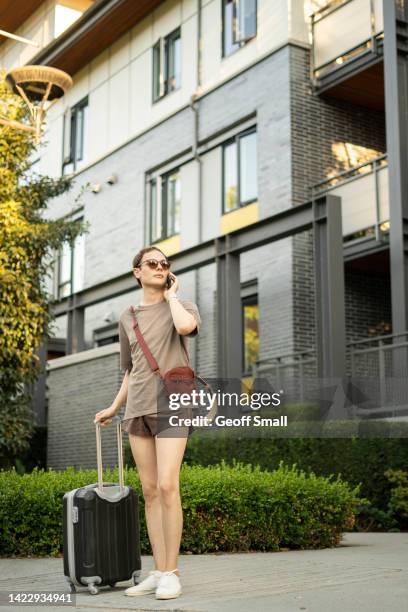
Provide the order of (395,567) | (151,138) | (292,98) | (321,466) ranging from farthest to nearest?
(151,138) → (292,98) → (321,466) → (395,567)

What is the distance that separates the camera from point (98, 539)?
5562 millimetres

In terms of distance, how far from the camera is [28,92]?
10.7 meters

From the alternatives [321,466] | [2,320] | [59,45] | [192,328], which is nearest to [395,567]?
[192,328]

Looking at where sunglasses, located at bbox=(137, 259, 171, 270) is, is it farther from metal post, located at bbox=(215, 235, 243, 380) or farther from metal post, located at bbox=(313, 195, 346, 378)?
metal post, located at bbox=(215, 235, 243, 380)

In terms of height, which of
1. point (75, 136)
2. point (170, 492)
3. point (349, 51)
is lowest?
point (170, 492)

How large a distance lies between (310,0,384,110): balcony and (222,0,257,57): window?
161 cm

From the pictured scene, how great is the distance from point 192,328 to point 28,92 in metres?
6.31

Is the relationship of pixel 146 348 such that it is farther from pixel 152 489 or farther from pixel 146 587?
pixel 146 587


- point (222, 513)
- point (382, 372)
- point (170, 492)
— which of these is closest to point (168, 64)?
point (382, 372)

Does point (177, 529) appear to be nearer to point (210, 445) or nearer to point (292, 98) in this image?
point (210, 445)

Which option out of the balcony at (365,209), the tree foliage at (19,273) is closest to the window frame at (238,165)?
the balcony at (365,209)

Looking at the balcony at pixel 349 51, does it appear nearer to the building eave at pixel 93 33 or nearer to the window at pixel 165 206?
the window at pixel 165 206

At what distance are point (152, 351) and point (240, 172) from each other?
1393cm

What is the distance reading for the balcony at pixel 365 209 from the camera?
606 inches
